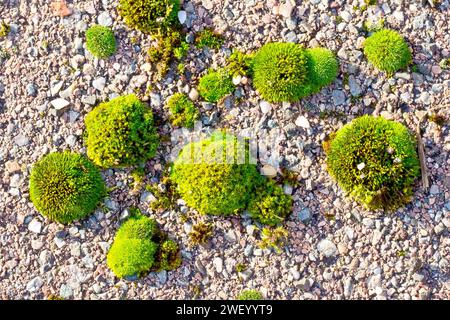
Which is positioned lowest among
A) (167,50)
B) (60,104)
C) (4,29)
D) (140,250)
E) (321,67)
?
(140,250)

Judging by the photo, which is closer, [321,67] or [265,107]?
[321,67]

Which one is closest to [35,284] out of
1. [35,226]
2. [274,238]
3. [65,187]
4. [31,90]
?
[35,226]

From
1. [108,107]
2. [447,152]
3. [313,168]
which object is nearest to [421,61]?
[447,152]

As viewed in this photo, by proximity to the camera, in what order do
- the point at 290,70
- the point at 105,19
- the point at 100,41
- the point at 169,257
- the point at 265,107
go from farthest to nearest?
the point at 105,19 → the point at 100,41 → the point at 265,107 → the point at 169,257 → the point at 290,70

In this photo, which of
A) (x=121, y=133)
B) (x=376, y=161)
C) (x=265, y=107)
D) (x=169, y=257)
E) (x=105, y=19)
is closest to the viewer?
(x=376, y=161)

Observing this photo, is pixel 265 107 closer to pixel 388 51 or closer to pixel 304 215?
pixel 304 215

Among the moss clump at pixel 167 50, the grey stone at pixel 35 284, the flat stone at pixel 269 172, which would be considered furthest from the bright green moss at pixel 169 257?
the moss clump at pixel 167 50

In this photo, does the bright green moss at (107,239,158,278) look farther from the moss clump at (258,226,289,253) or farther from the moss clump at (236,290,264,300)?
the moss clump at (258,226,289,253)
